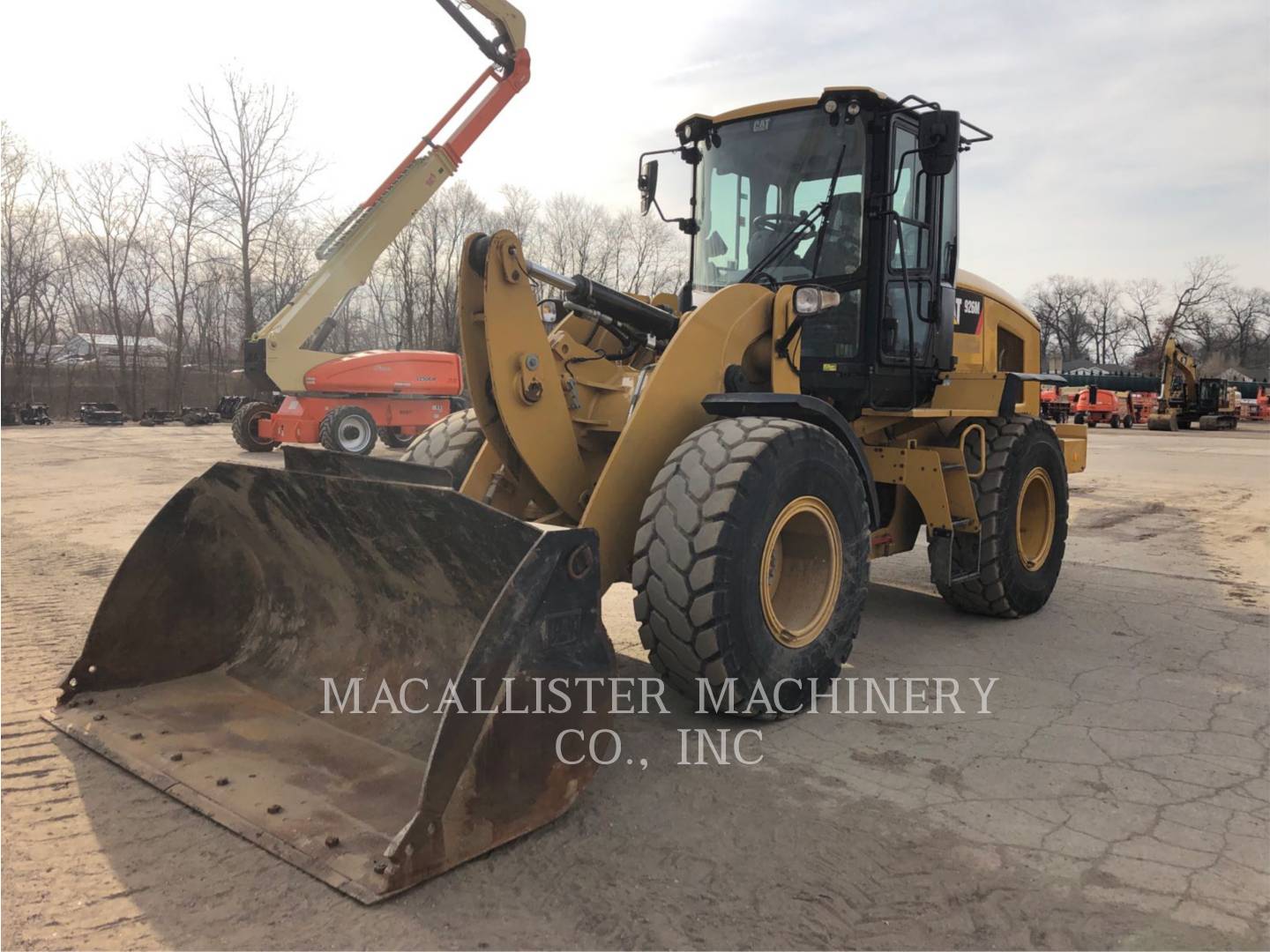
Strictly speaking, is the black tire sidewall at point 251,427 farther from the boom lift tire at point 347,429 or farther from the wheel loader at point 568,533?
the wheel loader at point 568,533

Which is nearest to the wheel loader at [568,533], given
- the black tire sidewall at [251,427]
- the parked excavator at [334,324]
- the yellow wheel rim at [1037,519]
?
the yellow wheel rim at [1037,519]

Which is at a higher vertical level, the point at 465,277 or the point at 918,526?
the point at 465,277

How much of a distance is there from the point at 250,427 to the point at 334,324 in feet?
8.18

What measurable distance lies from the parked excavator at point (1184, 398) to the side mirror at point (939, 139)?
32742 mm

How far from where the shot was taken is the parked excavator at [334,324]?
571 inches

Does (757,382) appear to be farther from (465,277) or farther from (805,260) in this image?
(465,277)

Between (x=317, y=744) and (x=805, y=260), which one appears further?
(x=805, y=260)

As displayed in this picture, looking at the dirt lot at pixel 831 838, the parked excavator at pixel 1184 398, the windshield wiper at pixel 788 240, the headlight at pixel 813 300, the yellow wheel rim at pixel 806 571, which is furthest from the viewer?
the parked excavator at pixel 1184 398

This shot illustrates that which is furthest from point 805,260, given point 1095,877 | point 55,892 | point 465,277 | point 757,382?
point 55,892

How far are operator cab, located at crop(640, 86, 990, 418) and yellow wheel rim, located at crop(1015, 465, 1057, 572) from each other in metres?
1.42

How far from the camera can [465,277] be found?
3809 millimetres

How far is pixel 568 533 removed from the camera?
2.82 metres

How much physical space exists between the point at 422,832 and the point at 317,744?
98 centimetres

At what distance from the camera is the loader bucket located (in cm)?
261
